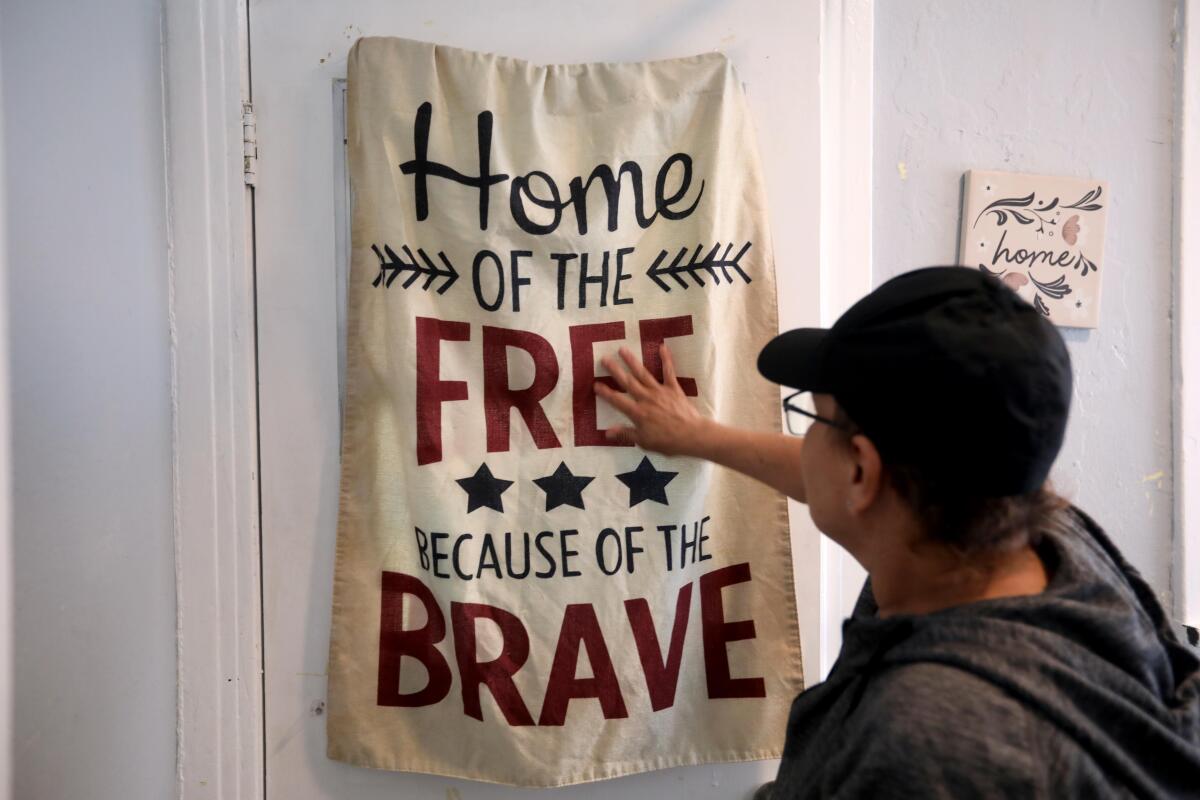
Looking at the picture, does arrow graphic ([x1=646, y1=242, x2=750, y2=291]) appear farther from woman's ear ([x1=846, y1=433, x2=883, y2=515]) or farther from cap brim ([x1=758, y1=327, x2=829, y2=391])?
woman's ear ([x1=846, y1=433, x2=883, y2=515])

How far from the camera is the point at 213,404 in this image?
103cm

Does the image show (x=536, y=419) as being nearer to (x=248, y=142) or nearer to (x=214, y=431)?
(x=214, y=431)

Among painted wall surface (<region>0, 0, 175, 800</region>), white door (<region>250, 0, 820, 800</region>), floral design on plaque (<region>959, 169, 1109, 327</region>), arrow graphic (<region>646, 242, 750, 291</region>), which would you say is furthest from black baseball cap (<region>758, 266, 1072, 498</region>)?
painted wall surface (<region>0, 0, 175, 800</region>)

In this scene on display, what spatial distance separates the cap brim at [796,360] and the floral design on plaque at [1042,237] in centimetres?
65

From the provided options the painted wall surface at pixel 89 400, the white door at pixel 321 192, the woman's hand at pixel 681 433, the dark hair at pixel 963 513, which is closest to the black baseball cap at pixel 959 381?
the dark hair at pixel 963 513

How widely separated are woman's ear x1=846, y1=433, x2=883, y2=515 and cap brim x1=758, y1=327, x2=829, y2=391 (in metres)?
0.06

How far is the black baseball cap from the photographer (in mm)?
540

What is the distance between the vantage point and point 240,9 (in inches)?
39.9

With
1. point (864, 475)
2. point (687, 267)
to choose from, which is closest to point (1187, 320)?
point (687, 267)

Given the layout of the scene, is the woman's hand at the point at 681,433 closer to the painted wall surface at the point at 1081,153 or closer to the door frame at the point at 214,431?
the painted wall surface at the point at 1081,153

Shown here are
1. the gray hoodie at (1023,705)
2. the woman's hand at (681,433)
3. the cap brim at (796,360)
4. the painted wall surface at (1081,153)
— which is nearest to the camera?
the gray hoodie at (1023,705)

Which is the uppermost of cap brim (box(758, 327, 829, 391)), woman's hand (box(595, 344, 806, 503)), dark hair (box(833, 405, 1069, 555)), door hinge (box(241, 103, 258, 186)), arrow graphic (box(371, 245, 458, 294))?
door hinge (box(241, 103, 258, 186))

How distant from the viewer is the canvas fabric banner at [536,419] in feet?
3.34

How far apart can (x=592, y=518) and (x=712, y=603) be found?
219 mm
